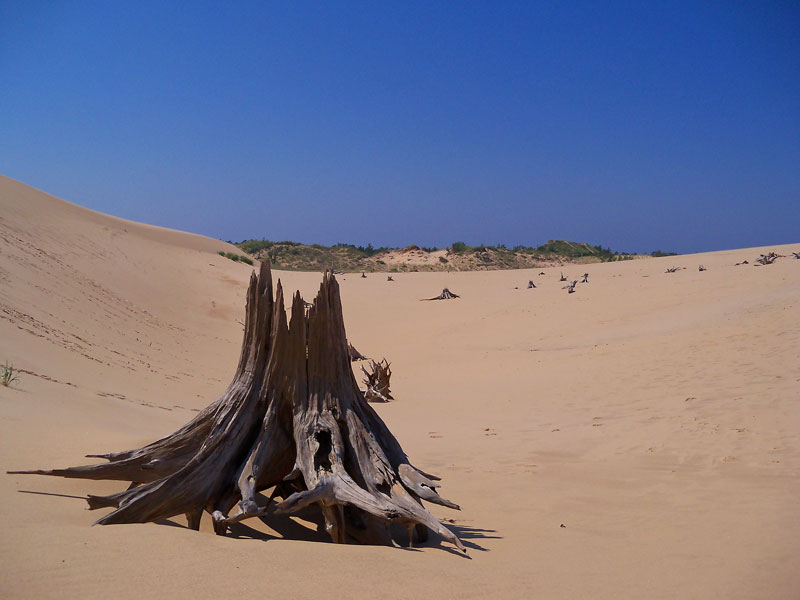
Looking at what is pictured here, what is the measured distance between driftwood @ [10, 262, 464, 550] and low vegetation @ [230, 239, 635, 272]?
123 ft

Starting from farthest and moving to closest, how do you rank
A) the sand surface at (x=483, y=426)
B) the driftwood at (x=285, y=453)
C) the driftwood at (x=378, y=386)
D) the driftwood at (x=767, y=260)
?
the driftwood at (x=767, y=260)
the driftwood at (x=378, y=386)
the driftwood at (x=285, y=453)
the sand surface at (x=483, y=426)

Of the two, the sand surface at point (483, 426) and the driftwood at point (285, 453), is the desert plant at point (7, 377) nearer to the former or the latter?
the sand surface at point (483, 426)

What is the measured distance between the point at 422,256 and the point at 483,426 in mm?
38475

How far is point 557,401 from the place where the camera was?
11.1 metres

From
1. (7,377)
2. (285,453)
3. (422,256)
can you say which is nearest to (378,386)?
(7,377)

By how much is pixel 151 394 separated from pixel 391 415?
3948mm

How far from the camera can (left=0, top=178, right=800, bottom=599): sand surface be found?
11.0ft

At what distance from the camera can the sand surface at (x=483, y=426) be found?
334cm

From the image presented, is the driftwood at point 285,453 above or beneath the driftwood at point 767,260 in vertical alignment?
beneath

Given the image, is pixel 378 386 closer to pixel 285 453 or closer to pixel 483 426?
pixel 483 426

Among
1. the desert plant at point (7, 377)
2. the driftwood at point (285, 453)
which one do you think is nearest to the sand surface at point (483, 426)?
the desert plant at point (7, 377)

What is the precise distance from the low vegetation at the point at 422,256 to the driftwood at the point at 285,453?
37402mm

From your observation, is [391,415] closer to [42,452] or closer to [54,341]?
[54,341]

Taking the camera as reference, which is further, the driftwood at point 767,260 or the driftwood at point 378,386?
the driftwood at point 767,260
